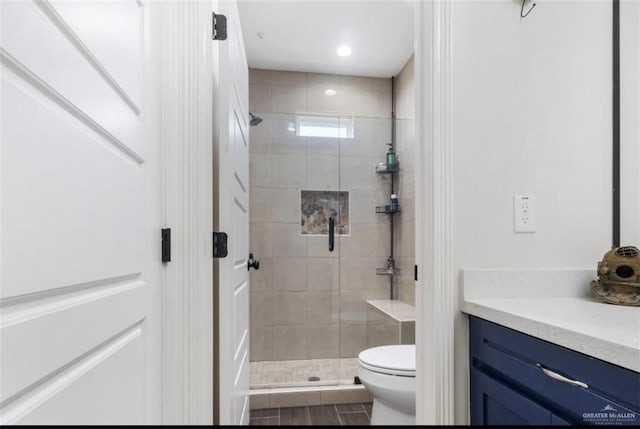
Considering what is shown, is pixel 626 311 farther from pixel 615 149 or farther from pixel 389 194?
pixel 389 194

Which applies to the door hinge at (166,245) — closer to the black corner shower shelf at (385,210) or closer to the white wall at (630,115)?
the white wall at (630,115)

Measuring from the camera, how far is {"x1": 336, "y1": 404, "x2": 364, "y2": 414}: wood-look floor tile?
2322 mm

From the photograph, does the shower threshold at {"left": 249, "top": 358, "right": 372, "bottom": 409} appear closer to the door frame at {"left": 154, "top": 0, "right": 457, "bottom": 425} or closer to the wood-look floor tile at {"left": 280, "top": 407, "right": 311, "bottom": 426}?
the wood-look floor tile at {"left": 280, "top": 407, "right": 311, "bottom": 426}

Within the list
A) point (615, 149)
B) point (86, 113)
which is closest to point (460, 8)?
point (615, 149)

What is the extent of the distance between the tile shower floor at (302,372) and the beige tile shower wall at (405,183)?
2.42ft

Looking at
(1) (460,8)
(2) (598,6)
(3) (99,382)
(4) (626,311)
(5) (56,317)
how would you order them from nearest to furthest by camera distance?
1. (5) (56,317)
2. (3) (99,382)
3. (4) (626,311)
4. (1) (460,8)
5. (2) (598,6)

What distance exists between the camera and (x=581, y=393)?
751 mm

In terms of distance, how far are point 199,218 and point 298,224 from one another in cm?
210

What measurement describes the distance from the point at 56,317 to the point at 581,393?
3.19 feet

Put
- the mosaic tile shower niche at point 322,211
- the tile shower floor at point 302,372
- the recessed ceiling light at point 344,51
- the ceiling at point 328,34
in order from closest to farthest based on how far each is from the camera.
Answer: the ceiling at point 328,34, the tile shower floor at point 302,372, the recessed ceiling light at point 344,51, the mosaic tile shower niche at point 322,211

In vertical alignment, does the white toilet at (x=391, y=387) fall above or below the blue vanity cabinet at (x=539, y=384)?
below

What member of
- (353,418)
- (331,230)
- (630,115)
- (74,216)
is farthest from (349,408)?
(74,216)

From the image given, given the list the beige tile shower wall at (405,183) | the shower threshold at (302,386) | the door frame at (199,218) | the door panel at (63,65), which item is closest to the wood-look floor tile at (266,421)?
the shower threshold at (302,386)

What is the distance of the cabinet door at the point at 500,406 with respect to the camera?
0.86 meters
